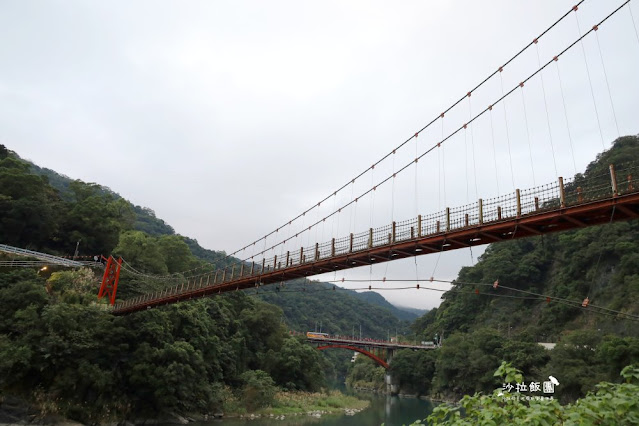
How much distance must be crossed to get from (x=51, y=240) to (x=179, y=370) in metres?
24.9

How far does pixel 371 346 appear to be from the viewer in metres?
67.4

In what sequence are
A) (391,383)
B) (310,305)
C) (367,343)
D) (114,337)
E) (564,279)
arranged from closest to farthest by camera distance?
(114,337)
(564,279)
(367,343)
(391,383)
(310,305)

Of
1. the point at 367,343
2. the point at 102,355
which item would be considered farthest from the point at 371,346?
the point at 102,355

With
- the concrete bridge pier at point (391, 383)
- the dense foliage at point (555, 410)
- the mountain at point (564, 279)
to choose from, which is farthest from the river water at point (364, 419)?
the dense foliage at point (555, 410)

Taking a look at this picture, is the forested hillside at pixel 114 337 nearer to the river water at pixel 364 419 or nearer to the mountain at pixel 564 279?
the river water at pixel 364 419

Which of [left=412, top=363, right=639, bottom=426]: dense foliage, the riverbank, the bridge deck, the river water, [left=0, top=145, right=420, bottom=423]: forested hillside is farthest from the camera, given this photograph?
the bridge deck

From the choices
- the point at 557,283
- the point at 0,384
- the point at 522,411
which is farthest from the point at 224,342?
the point at 557,283

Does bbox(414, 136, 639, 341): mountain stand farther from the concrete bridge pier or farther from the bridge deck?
the concrete bridge pier

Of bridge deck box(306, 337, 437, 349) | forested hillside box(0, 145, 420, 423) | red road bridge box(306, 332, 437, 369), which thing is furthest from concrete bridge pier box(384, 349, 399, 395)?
forested hillside box(0, 145, 420, 423)

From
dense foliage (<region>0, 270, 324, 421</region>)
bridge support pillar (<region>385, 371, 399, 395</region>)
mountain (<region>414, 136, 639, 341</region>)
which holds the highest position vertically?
mountain (<region>414, 136, 639, 341</region>)

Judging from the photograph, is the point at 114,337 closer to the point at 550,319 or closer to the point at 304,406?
the point at 304,406

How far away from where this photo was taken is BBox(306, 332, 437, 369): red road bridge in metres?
63.0

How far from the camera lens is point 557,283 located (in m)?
56.4

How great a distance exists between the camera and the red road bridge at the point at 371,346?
207ft
